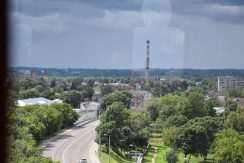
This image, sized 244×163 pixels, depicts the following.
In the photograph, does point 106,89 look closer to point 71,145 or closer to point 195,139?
point 71,145

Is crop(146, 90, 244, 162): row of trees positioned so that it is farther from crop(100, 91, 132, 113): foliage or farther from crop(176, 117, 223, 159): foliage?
crop(100, 91, 132, 113): foliage

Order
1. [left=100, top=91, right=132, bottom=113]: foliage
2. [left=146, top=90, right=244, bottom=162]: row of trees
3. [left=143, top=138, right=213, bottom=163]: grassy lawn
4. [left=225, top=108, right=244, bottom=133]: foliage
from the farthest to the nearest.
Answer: [left=100, top=91, right=132, bottom=113]: foliage, [left=225, top=108, right=244, bottom=133]: foliage, [left=143, top=138, right=213, bottom=163]: grassy lawn, [left=146, top=90, right=244, bottom=162]: row of trees

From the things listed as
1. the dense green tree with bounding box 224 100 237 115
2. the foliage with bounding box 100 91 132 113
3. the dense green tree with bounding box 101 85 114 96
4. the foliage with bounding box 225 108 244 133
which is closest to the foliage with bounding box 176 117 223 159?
→ the foliage with bounding box 225 108 244 133

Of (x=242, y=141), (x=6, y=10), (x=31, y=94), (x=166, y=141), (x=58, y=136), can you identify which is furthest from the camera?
(x=31, y=94)

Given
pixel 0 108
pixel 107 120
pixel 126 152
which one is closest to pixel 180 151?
pixel 126 152

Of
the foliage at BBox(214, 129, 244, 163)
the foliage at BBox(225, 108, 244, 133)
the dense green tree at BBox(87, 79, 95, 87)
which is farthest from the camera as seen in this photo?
the dense green tree at BBox(87, 79, 95, 87)

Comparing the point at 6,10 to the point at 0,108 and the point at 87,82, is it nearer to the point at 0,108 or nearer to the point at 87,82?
the point at 0,108

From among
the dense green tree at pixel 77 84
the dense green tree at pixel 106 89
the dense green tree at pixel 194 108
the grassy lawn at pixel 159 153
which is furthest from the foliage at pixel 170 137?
the dense green tree at pixel 77 84

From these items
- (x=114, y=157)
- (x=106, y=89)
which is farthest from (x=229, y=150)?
(x=106, y=89)
